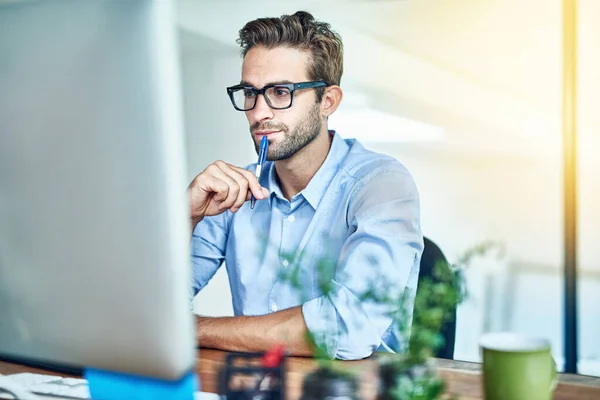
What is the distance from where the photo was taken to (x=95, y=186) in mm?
694

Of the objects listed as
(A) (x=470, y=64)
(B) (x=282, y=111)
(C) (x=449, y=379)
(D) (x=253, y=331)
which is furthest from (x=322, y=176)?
(A) (x=470, y=64)

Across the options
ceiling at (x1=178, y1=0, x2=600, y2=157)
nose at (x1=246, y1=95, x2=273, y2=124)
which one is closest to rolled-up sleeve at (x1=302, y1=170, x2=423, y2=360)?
nose at (x1=246, y1=95, x2=273, y2=124)

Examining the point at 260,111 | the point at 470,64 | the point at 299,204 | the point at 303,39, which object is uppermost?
the point at 470,64

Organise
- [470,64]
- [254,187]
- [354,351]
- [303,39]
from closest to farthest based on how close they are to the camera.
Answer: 1. [354,351]
2. [254,187]
3. [303,39]
4. [470,64]

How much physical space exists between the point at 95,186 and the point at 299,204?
129cm

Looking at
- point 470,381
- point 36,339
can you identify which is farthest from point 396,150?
point 36,339

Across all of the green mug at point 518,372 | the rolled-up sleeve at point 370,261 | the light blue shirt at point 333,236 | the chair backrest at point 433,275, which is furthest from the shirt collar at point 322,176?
the green mug at point 518,372

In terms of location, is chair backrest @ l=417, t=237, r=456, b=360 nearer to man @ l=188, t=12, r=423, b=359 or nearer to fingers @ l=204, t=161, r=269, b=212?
man @ l=188, t=12, r=423, b=359

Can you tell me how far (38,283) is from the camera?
761mm

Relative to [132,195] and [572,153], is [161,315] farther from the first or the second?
[572,153]

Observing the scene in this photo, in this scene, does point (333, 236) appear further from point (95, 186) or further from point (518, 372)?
point (95, 186)

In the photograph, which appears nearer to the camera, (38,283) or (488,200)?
(38,283)

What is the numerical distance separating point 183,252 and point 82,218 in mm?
127

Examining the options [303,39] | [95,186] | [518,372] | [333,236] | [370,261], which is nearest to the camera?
[95,186]
